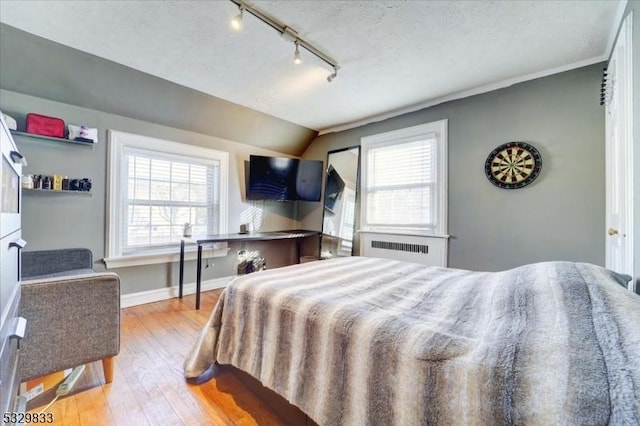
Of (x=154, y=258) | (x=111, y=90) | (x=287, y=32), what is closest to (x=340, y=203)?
(x=287, y=32)

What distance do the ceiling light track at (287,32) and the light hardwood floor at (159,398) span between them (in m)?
2.43

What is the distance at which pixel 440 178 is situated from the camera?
316 centimetres

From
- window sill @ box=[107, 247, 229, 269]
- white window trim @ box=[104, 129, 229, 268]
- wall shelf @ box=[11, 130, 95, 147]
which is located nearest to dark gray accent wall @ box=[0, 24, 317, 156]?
white window trim @ box=[104, 129, 229, 268]

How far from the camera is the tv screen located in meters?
3.90

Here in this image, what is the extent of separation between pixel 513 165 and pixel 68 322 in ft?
12.5

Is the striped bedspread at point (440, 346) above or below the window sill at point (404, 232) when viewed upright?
below

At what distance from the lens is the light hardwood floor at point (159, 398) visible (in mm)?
1345

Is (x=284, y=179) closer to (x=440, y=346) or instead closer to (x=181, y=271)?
(x=181, y=271)

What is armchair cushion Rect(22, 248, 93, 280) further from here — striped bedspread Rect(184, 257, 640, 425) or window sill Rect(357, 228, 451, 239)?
window sill Rect(357, 228, 451, 239)

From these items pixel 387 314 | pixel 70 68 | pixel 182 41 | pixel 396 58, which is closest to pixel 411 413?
pixel 387 314

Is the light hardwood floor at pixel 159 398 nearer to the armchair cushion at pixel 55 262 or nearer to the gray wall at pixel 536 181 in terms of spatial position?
the armchair cushion at pixel 55 262

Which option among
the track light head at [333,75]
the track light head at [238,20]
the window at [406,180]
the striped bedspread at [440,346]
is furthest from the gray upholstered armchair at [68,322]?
the window at [406,180]

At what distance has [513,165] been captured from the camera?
269 centimetres

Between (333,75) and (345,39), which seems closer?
(345,39)
